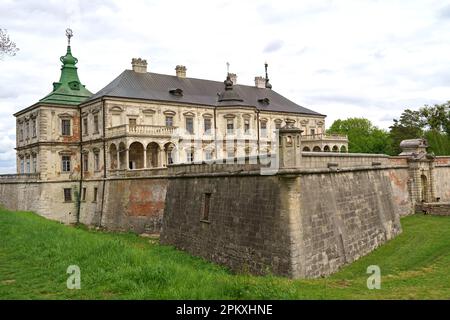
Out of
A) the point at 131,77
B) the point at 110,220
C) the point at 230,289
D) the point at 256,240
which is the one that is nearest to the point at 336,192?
the point at 256,240

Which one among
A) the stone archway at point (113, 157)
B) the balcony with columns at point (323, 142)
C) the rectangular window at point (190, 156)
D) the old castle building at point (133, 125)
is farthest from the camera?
the balcony with columns at point (323, 142)

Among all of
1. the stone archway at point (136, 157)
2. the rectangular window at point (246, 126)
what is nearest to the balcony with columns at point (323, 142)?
the rectangular window at point (246, 126)

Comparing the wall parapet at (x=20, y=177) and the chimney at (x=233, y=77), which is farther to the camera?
the chimney at (x=233, y=77)

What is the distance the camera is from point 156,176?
26.3m

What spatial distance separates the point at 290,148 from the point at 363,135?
194ft

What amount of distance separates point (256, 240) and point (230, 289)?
6.62 m

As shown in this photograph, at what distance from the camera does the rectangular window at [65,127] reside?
33.9 m

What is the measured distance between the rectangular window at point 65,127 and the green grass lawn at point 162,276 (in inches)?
697

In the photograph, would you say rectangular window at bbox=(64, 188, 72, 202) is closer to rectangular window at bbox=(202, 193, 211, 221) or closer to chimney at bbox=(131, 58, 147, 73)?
chimney at bbox=(131, 58, 147, 73)

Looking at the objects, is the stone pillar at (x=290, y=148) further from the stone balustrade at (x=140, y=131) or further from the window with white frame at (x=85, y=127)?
the window with white frame at (x=85, y=127)

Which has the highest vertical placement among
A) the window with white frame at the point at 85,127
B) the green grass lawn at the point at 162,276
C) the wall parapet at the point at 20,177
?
the window with white frame at the point at 85,127

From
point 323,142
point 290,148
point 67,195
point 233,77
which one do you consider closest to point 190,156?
point 67,195

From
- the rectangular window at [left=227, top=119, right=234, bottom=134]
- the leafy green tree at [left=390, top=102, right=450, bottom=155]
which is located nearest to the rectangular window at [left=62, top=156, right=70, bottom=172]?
the rectangular window at [left=227, top=119, right=234, bottom=134]
